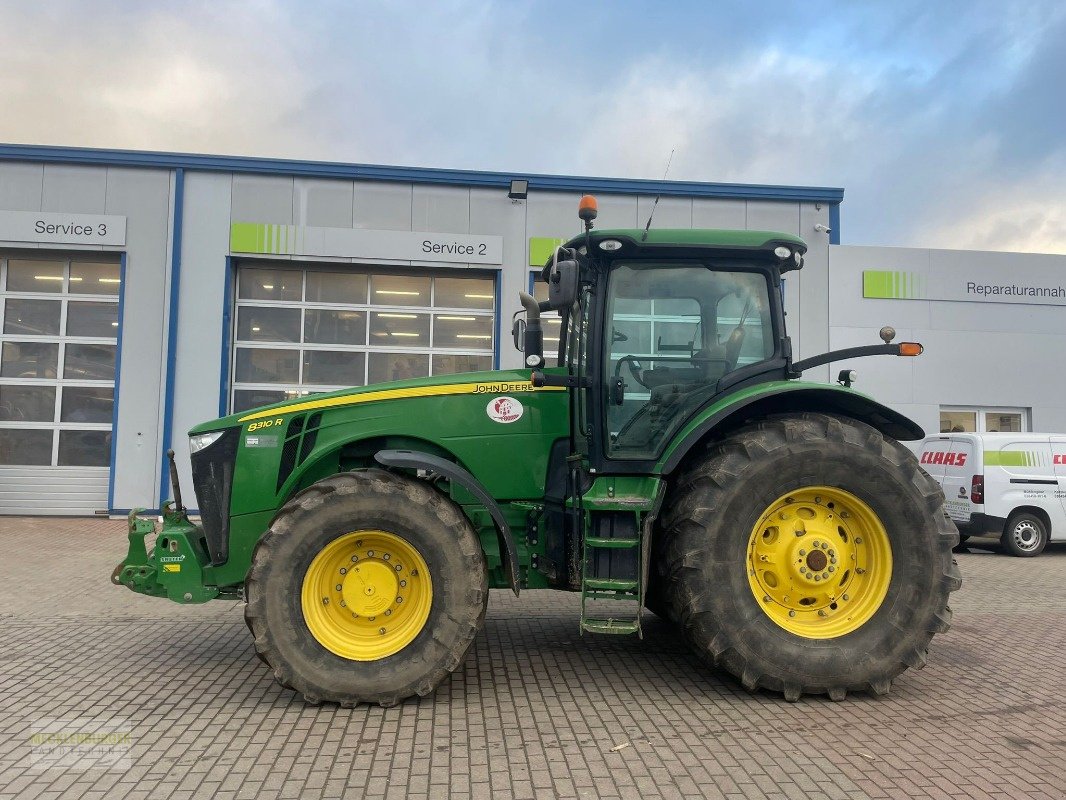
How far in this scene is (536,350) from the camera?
4066 mm

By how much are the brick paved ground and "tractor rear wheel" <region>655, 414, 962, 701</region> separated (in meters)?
0.30

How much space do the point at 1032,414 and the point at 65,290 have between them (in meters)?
18.0

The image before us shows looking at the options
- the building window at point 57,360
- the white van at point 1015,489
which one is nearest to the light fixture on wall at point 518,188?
the building window at point 57,360

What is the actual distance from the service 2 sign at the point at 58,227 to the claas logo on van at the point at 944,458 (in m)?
13.5

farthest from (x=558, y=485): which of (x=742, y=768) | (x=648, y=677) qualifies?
(x=742, y=768)

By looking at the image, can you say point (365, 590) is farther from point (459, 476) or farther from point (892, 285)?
point (892, 285)

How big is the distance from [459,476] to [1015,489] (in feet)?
31.9

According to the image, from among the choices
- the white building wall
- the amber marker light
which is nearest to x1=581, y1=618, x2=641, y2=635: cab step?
the amber marker light

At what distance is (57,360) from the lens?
12.2 metres

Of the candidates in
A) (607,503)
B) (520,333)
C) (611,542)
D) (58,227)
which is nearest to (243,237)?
(58,227)

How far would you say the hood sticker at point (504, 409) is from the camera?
4.30m

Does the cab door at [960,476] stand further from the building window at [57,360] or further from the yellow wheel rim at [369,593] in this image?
the building window at [57,360]

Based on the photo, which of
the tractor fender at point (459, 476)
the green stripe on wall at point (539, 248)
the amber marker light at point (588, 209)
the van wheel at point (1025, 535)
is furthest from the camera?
the green stripe on wall at point (539, 248)

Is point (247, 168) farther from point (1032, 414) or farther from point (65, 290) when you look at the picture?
point (1032, 414)
